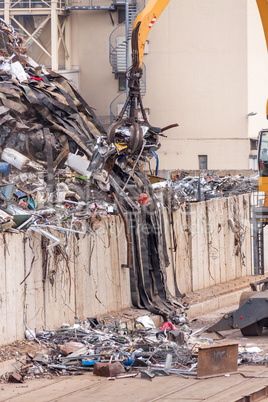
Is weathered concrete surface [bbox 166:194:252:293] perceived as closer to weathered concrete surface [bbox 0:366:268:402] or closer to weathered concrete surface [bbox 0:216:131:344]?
weathered concrete surface [bbox 0:216:131:344]

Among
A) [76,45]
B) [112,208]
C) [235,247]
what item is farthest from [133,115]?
[76,45]

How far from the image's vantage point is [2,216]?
44.8 feet

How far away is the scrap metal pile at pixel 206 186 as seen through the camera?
→ 22.8m

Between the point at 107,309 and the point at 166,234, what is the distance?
3.33 meters

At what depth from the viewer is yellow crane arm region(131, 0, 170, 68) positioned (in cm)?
1550

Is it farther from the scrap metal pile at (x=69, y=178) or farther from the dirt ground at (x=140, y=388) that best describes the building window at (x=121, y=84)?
the dirt ground at (x=140, y=388)

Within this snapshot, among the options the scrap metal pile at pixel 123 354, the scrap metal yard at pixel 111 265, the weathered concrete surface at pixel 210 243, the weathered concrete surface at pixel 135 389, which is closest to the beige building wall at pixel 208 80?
the scrap metal yard at pixel 111 265

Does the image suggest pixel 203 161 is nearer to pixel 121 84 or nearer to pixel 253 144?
pixel 253 144

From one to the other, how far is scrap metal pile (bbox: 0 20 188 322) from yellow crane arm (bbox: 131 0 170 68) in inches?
65.1

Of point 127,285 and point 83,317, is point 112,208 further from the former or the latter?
point 83,317

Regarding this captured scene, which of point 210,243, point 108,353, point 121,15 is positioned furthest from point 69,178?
point 121,15

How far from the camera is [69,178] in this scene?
61.3 ft

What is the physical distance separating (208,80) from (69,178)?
23.2 m

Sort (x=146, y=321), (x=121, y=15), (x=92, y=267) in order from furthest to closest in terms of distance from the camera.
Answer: (x=121, y=15)
(x=92, y=267)
(x=146, y=321)
